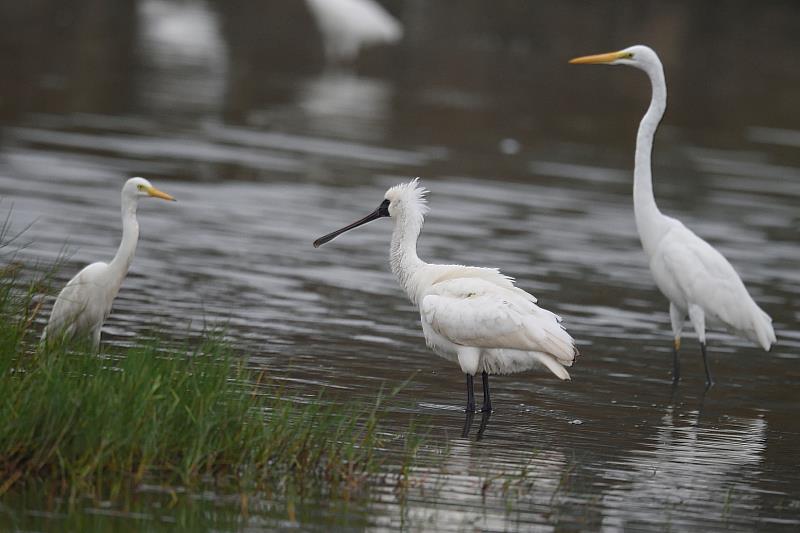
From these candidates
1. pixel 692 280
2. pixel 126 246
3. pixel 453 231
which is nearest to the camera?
pixel 126 246

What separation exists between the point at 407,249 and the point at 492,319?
3.79ft

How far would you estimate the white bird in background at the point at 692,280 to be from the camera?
1182 centimetres

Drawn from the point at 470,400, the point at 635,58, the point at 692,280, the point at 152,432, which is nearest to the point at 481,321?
the point at 470,400

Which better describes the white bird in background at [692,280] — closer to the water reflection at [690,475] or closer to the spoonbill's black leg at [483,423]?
the water reflection at [690,475]

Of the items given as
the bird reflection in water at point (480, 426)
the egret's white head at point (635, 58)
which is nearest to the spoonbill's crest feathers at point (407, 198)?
the bird reflection in water at point (480, 426)

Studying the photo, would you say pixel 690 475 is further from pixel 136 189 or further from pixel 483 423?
pixel 136 189

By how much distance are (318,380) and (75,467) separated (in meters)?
3.32

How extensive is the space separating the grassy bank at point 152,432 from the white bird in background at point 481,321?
69.6 inches

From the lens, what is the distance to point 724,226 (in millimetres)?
19609

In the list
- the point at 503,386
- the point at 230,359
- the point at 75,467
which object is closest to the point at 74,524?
the point at 75,467

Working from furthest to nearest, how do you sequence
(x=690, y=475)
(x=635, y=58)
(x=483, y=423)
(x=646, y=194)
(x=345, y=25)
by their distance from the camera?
1. (x=345, y=25)
2. (x=635, y=58)
3. (x=646, y=194)
4. (x=483, y=423)
5. (x=690, y=475)

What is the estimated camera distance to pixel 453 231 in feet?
57.2

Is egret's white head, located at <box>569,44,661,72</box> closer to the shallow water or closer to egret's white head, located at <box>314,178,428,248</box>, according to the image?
the shallow water

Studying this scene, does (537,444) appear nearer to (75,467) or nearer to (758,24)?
(75,467)
